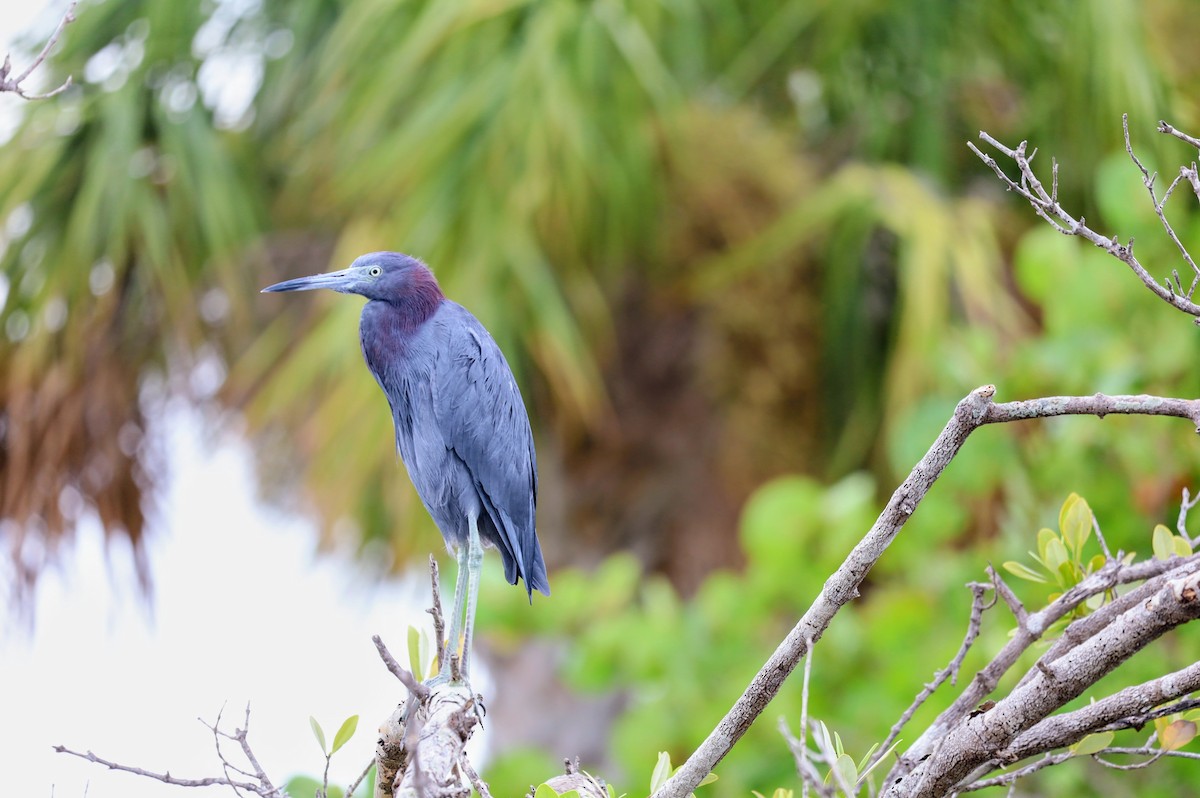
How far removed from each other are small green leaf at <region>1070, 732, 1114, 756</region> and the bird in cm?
70

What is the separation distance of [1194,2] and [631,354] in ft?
8.59

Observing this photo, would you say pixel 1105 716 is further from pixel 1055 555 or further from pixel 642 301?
pixel 642 301

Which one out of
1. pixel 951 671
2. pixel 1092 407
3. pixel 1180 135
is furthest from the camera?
pixel 951 671

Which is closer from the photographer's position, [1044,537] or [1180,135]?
→ [1180,135]

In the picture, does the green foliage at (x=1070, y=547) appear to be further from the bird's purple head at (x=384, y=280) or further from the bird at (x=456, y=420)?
the bird's purple head at (x=384, y=280)

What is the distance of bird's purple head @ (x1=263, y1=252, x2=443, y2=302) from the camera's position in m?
1.45

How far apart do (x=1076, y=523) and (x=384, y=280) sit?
863 millimetres

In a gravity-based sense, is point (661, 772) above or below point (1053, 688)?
above

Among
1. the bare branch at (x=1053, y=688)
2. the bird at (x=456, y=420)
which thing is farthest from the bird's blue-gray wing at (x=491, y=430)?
the bare branch at (x=1053, y=688)

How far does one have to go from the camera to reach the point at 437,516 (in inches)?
71.5

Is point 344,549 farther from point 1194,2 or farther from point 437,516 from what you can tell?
point 1194,2

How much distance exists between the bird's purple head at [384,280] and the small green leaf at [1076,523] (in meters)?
0.79

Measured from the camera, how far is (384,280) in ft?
4.91

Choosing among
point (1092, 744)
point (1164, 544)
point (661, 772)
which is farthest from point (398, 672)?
point (1164, 544)
